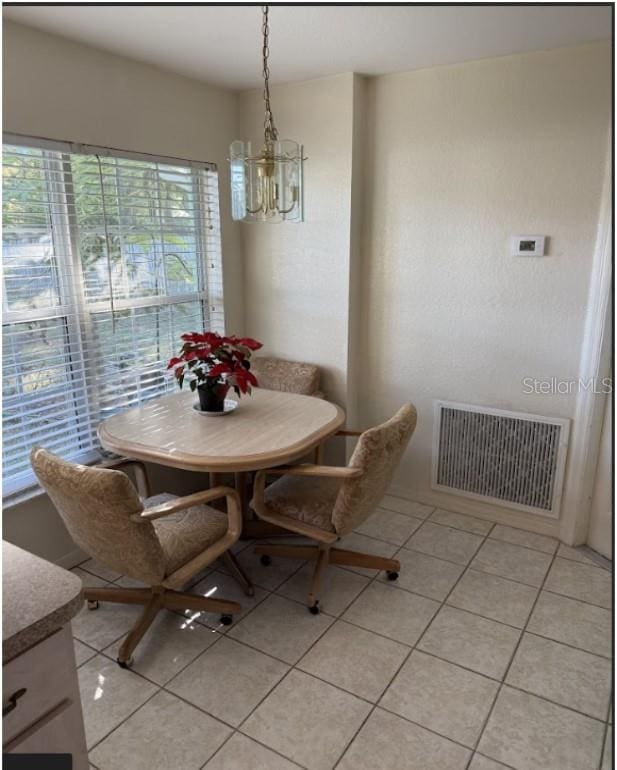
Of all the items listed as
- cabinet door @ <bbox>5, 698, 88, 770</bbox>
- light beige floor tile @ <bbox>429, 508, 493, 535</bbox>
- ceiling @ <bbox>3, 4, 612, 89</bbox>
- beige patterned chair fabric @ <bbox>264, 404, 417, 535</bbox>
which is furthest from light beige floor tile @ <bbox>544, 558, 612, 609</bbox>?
ceiling @ <bbox>3, 4, 612, 89</bbox>

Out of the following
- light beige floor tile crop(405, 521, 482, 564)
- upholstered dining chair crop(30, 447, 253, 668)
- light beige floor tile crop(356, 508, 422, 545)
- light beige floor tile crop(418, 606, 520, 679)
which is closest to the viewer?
upholstered dining chair crop(30, 447, 253, 668)

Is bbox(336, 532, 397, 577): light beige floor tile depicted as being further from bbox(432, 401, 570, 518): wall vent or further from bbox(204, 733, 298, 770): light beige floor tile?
bbox(204, 733, 298, 770): light beige floor tile

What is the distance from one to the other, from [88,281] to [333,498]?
1552 mm

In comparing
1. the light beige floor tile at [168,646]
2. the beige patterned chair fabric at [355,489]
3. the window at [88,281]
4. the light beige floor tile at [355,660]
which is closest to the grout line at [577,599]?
the light beige floor tile at [355,660]

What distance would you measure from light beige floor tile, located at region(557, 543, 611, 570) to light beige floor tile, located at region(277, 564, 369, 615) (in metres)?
1.06

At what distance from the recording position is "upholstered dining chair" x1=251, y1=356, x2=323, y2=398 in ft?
10.8

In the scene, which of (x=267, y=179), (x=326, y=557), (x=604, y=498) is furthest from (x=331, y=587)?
(x=267, y=179)

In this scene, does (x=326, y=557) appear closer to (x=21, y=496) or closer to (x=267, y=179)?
(x=21, y=496)

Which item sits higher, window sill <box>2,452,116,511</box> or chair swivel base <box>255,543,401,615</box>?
window sill <box>2,452,116,511</box>

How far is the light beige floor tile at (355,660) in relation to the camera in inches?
79.2

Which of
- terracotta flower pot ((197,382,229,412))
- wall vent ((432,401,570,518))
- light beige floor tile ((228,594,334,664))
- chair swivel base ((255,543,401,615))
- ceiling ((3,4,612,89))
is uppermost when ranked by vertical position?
ceiling ((3,4,612,89))

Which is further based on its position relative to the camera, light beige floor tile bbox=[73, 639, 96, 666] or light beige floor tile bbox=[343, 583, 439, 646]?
light beige floor tile bbox=[343, 583, 439, 646]

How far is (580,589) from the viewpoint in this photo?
2.55m

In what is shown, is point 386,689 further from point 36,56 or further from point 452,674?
point 36,56
